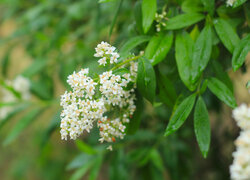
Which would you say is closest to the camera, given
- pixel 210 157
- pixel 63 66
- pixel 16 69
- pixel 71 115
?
pixel 71 115

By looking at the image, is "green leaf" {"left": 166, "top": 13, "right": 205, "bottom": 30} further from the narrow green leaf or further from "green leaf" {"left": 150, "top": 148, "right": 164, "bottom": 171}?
"green leaf" {"left": 150, "top": 148, "right": 164, "bottom": 171}

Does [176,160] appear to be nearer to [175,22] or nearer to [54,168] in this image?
[175,22]

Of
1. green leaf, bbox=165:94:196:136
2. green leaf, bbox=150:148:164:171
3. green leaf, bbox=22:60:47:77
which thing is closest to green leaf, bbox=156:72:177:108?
green leaf, bbox=165:94:196:136

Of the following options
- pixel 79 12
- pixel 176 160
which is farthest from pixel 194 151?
pixel 79 12

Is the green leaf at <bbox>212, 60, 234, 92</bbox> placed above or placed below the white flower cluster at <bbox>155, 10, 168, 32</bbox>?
below

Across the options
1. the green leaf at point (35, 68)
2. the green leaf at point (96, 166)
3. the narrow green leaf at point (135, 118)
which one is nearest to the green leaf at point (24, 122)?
the green leaf at point (35, 68)

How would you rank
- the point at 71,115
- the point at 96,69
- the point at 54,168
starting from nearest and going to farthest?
the point at 71,115
the point at 96,69
the point at 54,168

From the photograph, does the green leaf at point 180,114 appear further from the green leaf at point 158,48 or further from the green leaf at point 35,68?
the green leaf at point 35,68
